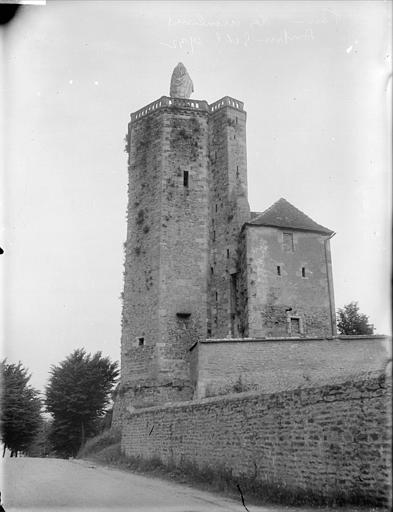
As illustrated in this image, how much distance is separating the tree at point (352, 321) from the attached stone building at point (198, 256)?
867 centimetres

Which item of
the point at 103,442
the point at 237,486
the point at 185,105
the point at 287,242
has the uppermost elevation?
the point at 185,105

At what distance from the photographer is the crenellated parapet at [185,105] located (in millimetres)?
31312

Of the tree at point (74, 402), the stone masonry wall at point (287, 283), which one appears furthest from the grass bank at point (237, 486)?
the tree at point (74, 402)

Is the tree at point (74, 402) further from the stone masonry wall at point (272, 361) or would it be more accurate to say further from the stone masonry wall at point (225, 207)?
the stone masonry wall at point (272, 361)

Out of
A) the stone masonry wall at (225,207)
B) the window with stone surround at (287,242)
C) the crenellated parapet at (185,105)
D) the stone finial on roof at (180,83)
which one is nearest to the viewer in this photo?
the window with stone surround at (287,242)

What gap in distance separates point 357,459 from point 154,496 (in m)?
4.36

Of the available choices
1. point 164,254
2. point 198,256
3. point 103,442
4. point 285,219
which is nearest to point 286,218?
point 285,219

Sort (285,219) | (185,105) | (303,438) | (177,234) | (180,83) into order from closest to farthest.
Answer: (303,438), (177,234), (285,219), (185,105), (180,83)

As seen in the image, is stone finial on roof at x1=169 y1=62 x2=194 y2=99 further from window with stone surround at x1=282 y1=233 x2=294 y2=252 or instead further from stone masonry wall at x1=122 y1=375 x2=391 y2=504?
stone masonry wall at x1=122 y1=375 x2=391 y2=504

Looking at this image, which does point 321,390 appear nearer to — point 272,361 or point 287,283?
point 272,361

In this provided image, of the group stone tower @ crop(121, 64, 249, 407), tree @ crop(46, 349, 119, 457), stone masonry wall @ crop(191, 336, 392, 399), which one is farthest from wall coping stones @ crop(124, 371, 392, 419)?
tree @ crop(46, 349, 119, 457)

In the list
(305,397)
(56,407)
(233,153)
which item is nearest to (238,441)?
(305,397)

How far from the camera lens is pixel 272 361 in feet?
68.5

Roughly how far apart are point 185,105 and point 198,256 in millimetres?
8794
